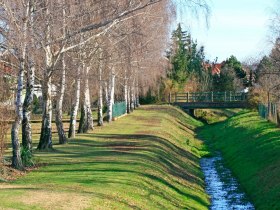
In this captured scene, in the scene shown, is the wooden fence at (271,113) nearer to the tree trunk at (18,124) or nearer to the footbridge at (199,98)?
the footbridge at (199,98)

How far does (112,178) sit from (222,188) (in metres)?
9.63

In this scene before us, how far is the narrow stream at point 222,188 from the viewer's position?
87.1 feet

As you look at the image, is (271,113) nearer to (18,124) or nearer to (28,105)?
(28,105)

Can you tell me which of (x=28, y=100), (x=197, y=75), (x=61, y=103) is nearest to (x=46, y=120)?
(x=61, y=103)

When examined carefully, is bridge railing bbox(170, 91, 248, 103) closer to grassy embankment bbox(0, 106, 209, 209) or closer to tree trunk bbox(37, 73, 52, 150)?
grassy embankment bbox(0, 106, 209, 209)

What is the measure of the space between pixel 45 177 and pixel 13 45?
4.89 meters

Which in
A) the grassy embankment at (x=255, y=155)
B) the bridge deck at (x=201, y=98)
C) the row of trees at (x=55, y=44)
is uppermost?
the row of trees at (x=55, y=44)

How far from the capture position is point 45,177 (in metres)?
22.3

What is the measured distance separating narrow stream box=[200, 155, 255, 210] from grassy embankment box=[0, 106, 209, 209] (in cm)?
56

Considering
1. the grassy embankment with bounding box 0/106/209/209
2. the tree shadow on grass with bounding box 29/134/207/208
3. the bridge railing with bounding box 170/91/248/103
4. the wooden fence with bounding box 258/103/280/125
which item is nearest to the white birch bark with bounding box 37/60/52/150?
the tree shadow on grass with bounding box 29/134/207/208

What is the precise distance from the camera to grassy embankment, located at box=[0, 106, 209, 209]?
18078 millimetres

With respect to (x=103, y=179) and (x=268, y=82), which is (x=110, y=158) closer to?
(x=103, y=179)

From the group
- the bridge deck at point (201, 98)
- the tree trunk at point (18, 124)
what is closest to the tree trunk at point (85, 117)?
the tree trunk at point (18, 124)

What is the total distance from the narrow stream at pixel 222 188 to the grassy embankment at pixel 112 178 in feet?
1.83
